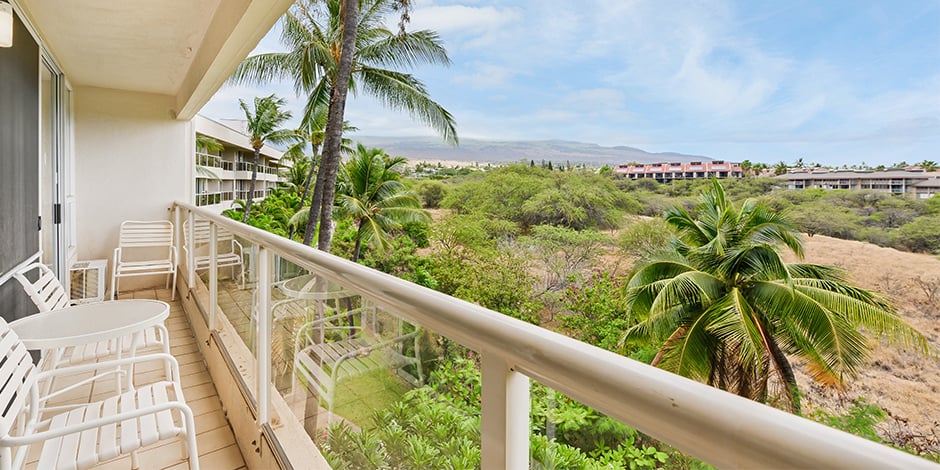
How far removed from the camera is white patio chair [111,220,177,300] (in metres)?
4.05

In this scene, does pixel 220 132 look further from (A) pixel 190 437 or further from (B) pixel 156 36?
(A) pixel 190 437

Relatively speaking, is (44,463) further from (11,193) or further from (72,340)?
(11,193)

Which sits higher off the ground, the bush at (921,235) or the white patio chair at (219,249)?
the white patio chair at (219,249)

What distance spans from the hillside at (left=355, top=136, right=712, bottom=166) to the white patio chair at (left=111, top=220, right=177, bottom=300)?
18.7 meters

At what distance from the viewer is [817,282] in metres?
8.34

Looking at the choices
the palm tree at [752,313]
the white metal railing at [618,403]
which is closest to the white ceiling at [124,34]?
the white metal railing at [618,403]

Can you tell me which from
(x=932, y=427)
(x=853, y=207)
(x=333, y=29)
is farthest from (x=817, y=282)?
(x=333, y=29)

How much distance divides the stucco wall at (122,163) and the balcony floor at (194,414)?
67.9 inches

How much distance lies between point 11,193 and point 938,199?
64.9 feet

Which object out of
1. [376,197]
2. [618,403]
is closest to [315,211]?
[376,197]

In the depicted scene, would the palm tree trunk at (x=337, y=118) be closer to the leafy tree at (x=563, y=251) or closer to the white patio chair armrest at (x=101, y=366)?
the white patio chair armrest at (x=101, y=366)

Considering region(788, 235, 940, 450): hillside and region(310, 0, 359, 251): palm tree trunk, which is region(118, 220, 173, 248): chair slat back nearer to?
region(310, 0, 359, 251): palm tree trunk

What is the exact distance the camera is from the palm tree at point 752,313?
7625 mm

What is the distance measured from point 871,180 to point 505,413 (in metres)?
21.3
